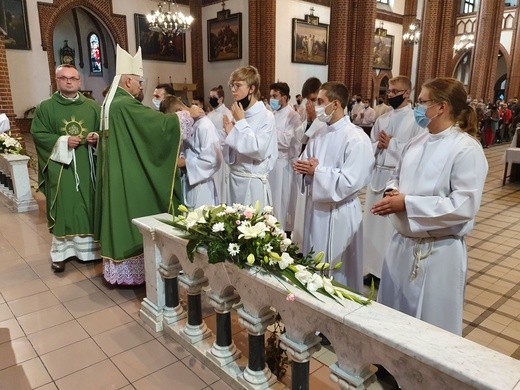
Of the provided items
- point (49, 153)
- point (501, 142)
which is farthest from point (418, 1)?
point (49, 153)

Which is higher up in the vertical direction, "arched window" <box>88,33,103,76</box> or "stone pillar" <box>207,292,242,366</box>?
"arched window" <box>88,33,103,76</box>

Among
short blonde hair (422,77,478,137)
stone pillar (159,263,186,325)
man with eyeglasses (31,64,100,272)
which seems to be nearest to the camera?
short blonde hair (422,77,478,137)

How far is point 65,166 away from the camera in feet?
Result: 13.4

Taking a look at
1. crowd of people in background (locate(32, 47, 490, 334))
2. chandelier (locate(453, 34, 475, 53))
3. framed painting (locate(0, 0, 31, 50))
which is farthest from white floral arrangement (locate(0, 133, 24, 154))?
chandelier (locate(453, 34, 475, 53))

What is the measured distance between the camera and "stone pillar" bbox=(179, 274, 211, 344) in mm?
2568

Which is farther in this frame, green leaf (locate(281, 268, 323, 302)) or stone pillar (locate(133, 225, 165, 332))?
stone pillar (locate(133, 225, 165, 332))

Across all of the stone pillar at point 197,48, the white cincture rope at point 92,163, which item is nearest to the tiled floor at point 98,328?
the white cincture rope at point 92,163

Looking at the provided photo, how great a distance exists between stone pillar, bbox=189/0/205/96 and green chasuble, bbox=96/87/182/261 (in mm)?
15687

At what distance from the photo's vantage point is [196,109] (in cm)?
379

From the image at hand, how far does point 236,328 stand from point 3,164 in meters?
5.91

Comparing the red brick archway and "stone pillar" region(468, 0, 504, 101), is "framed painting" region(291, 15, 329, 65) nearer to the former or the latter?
the red brick archway

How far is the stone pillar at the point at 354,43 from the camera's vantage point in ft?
46.3

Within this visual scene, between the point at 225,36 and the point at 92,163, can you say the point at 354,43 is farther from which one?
the point at 92,163

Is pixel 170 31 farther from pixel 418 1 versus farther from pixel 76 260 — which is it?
pixel 418 1
